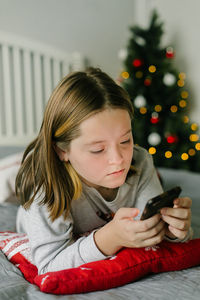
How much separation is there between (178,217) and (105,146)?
217 mm

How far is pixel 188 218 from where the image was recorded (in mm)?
688

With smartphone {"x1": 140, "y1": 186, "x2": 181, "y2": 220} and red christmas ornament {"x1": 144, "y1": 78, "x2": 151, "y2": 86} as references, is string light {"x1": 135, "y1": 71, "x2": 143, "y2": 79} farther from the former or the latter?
smartphone {"x1": 140, "y1": 186, "x2": 181, "y2": 220}

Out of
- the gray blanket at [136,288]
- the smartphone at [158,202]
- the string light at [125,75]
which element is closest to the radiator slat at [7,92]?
the string light at [125,75]

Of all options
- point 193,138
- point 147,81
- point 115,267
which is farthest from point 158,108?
point 115,267

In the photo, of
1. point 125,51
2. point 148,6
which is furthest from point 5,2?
point 148,6

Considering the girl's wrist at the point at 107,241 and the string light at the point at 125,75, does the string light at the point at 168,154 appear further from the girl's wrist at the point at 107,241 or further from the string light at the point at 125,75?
the girl's wrist at the point at 107,241

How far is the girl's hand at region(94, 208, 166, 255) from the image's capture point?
618 millimetres

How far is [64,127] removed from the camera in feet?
2.36

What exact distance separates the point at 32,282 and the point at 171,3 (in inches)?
106

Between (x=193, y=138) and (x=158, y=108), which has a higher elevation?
(x=158, y=108)

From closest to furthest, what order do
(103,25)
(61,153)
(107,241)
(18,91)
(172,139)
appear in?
1. (107,241)
2. (61,153)
3. (172,139)
4. (18,91)
5. (103,25)

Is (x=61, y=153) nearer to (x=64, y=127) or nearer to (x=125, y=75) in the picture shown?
(x=64, y=127)

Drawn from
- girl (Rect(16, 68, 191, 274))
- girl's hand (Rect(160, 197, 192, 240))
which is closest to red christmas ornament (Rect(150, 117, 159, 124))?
girl (Rect(16, 68, 191, 274))

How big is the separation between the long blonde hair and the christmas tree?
4.91 feet
